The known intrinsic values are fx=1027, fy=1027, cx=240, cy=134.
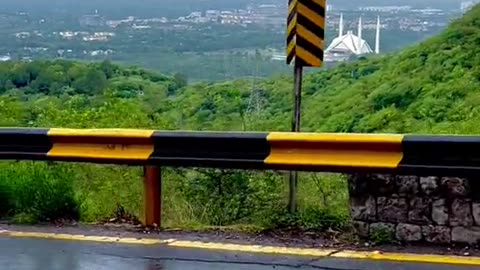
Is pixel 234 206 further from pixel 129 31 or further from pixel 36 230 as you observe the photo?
pixel 129 31

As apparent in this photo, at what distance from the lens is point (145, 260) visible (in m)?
6.42

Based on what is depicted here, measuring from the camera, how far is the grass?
7340mm

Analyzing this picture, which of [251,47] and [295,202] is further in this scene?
[251,47]

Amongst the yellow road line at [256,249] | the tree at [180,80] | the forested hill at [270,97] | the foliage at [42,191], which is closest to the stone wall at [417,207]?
the yellow road line at [256,249]

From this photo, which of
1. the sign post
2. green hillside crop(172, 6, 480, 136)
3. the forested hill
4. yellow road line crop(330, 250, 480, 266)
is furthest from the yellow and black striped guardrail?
green hillside crop(172, 6, 480, 136)

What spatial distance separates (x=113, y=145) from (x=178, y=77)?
12.6m

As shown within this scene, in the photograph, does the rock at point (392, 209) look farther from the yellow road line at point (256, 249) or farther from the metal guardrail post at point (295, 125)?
the metal guardrail post at point (295, 125)

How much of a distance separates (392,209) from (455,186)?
0.43m

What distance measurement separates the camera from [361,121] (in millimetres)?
16969

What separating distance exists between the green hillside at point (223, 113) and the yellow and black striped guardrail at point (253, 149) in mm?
427

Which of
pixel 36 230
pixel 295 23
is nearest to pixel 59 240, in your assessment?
pixel 36 230

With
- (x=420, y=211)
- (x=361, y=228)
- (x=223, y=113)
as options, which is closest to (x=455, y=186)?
(x=420, y=211)

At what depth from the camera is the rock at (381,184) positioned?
648 cm

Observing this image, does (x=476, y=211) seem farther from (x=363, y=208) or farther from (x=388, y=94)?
(x=388, y=94)
